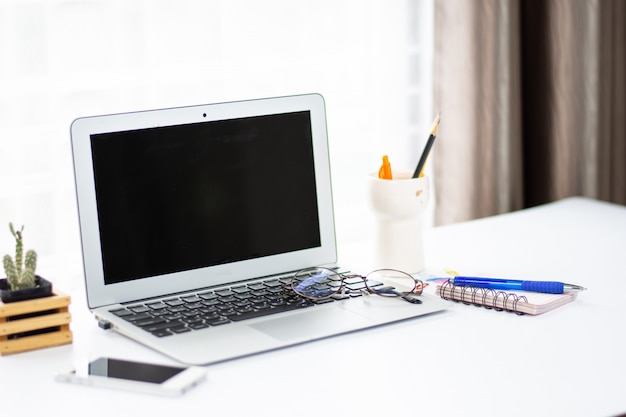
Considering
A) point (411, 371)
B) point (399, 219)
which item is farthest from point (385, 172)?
point (411, 371)

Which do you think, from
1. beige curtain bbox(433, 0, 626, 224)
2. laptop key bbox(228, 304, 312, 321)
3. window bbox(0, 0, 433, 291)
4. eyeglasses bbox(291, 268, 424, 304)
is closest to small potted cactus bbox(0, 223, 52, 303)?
laptop key bbox(228, 304, 312, 321)

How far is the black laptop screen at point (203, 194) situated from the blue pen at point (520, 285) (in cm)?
26

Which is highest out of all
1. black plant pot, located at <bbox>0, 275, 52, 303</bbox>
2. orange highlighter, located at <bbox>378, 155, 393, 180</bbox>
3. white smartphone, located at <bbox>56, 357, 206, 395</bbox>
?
orange highlighter, located at <bbox>378, 155, 393, 180</bbox>

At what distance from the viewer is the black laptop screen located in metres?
1.18

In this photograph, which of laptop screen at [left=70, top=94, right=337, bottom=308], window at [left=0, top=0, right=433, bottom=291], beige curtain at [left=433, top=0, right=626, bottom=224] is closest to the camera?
laptop screen at [left=70, top=94, right=337, bottom=308]

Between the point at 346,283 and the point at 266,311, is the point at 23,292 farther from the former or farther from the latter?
the point at 346,283

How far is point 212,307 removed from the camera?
3.85 ft

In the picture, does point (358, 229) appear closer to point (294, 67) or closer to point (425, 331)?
point (294, 67)

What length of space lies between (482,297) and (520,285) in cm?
7

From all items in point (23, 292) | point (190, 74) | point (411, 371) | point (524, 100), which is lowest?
point (411, 371)

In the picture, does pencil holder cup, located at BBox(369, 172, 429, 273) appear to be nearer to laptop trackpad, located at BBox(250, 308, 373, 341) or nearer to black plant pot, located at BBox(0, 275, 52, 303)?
laptop trackpad, located at BBox(250, 308, 373, 341)

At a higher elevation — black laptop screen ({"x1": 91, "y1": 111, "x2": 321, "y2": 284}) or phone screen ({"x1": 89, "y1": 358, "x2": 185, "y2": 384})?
black laptop screen ({"x1": 91, "y1": 111, "x2": 321, "y2": 284})

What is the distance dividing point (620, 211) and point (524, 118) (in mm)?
476

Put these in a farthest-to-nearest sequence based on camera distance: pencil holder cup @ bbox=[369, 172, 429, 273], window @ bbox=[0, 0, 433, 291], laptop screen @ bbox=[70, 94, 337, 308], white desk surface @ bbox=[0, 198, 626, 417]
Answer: window @ bbox=[0, 0, 433, 291]
pencil holder cup @ bbox=[369, 172, 429, 273]
laptop screen @ bbox=[70, 94, 337, 308]
white desk surface @ bbox=[0, 198, 626, 417]
